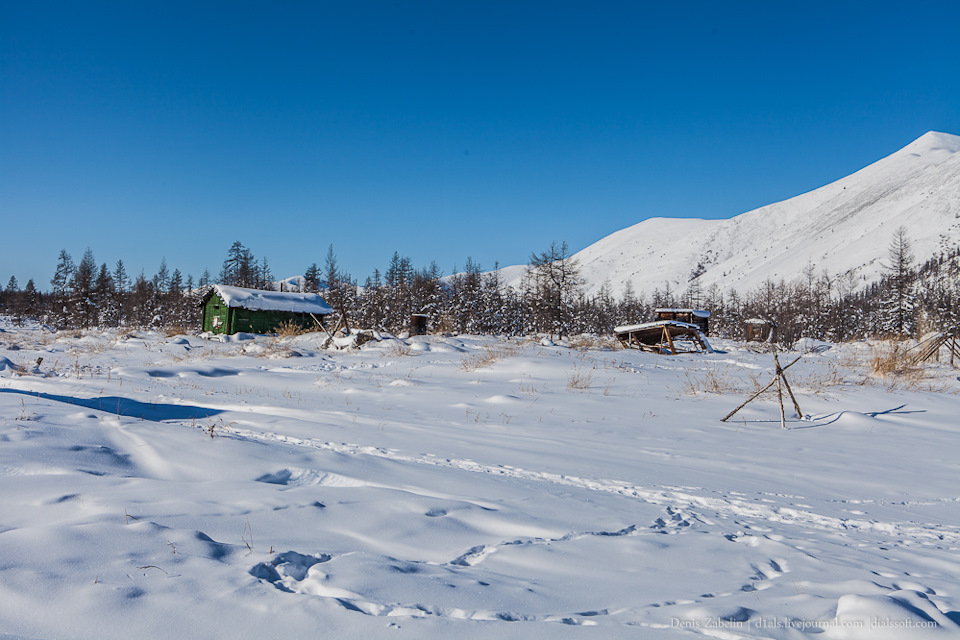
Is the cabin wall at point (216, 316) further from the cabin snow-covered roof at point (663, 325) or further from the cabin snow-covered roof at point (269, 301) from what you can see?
the cabin snow-covered roof at point (663, 325)

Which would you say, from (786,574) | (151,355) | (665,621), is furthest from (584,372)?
(151,355)

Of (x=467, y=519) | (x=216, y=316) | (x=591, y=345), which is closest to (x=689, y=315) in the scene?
(x=591, y=345)

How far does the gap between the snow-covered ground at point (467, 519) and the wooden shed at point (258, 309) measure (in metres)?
24.5

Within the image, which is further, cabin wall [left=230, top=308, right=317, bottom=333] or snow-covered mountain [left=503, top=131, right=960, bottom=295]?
snow-covered mountain [left=503, top=131, right=960, bottom=295]

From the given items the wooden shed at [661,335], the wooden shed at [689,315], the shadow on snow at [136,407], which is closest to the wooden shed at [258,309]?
the wooden shed at [661,335]

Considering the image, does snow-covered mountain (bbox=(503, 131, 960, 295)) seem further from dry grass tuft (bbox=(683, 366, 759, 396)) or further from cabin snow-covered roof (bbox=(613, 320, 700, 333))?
dry grass tuft (bbox=(683, 366, 759, 396))

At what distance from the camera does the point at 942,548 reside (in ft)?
10.4

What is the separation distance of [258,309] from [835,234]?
16313 cm

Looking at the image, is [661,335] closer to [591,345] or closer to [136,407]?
[591,345]

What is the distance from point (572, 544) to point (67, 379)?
31.0ft

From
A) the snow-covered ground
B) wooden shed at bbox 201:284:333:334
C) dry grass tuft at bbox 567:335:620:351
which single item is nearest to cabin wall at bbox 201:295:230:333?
wooden shed at bbox 201:284:333:334

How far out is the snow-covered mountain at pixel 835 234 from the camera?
388 feet

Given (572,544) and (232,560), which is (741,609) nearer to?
(572,544)

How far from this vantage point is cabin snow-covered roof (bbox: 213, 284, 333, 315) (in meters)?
31.2
